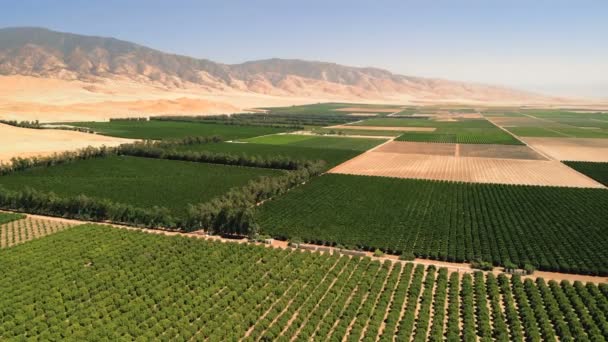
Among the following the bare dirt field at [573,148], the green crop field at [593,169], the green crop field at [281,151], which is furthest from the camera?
the bare dirt field at [573,148]

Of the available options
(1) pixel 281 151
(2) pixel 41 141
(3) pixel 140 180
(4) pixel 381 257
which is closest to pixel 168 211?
(3) pixel 140 180

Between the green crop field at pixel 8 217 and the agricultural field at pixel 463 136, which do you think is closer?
the green crop field at pixel 8 217

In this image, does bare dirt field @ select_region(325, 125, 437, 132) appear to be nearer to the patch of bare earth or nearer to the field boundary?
→ the patch of bare earth

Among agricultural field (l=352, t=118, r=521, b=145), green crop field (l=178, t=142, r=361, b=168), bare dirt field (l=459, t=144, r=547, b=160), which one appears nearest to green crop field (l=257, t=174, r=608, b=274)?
green crop field (l=178, t=142, r=361, b=168)

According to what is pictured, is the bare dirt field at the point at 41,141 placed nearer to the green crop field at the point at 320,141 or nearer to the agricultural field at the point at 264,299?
the green crop field at the point at 320,141

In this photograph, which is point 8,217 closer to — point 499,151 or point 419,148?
point 419,148

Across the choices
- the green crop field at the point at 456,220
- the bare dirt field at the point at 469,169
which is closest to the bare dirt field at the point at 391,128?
the bare dirt field at the point at 469,169

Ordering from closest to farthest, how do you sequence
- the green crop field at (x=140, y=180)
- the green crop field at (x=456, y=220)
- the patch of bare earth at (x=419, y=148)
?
the green crop field at (x=456, y=220) → the green crop field at (x=140, y=180) → the patch of bare earth at (x=419, y=148)
